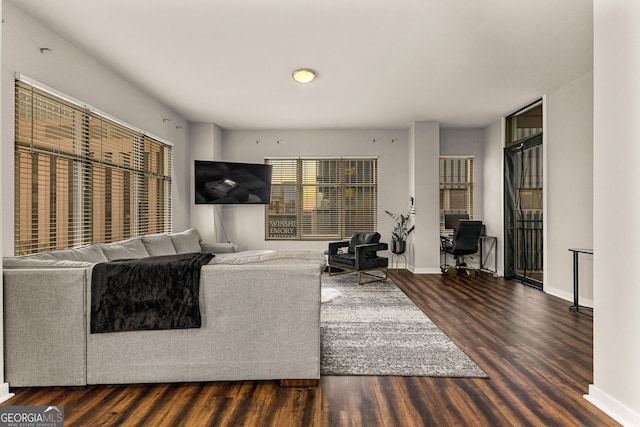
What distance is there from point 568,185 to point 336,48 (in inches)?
135

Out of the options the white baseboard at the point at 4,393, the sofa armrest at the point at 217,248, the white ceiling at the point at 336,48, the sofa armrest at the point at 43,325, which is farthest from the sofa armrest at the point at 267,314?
the sofa armrest at the point at 217,248

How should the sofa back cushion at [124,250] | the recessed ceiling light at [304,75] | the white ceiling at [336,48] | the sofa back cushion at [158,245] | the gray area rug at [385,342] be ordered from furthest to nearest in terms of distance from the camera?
the sofa back cushion at [158,245] < the recessed ceiling light at [304,75] < the sofa back cushion at [124,250] < the white ceiling at [336,48] < the gray area rug at [385,342]

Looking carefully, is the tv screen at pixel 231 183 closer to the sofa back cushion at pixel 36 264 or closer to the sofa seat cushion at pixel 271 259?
the sofa back cushion at pixel 36 264

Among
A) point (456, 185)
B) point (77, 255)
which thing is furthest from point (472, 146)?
point (77, 255)

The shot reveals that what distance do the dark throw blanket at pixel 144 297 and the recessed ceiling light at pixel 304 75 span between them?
8.89 feet

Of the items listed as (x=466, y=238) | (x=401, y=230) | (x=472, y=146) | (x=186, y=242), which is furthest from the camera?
(x=472, y=146)

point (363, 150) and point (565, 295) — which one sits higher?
point (363, 150)

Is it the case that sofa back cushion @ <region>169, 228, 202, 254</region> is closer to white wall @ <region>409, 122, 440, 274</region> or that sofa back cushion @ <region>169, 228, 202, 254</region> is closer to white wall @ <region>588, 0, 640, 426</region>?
white wall @ <region>409, 122, 440, 274</region>

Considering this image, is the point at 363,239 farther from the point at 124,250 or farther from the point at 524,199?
the point at 124,250

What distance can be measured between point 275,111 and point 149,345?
4.23 m

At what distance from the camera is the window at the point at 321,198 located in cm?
695

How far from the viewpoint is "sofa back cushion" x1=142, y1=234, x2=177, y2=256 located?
4.22 meters

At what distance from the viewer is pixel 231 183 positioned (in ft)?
20.0

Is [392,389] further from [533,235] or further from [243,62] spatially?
[533,235]
